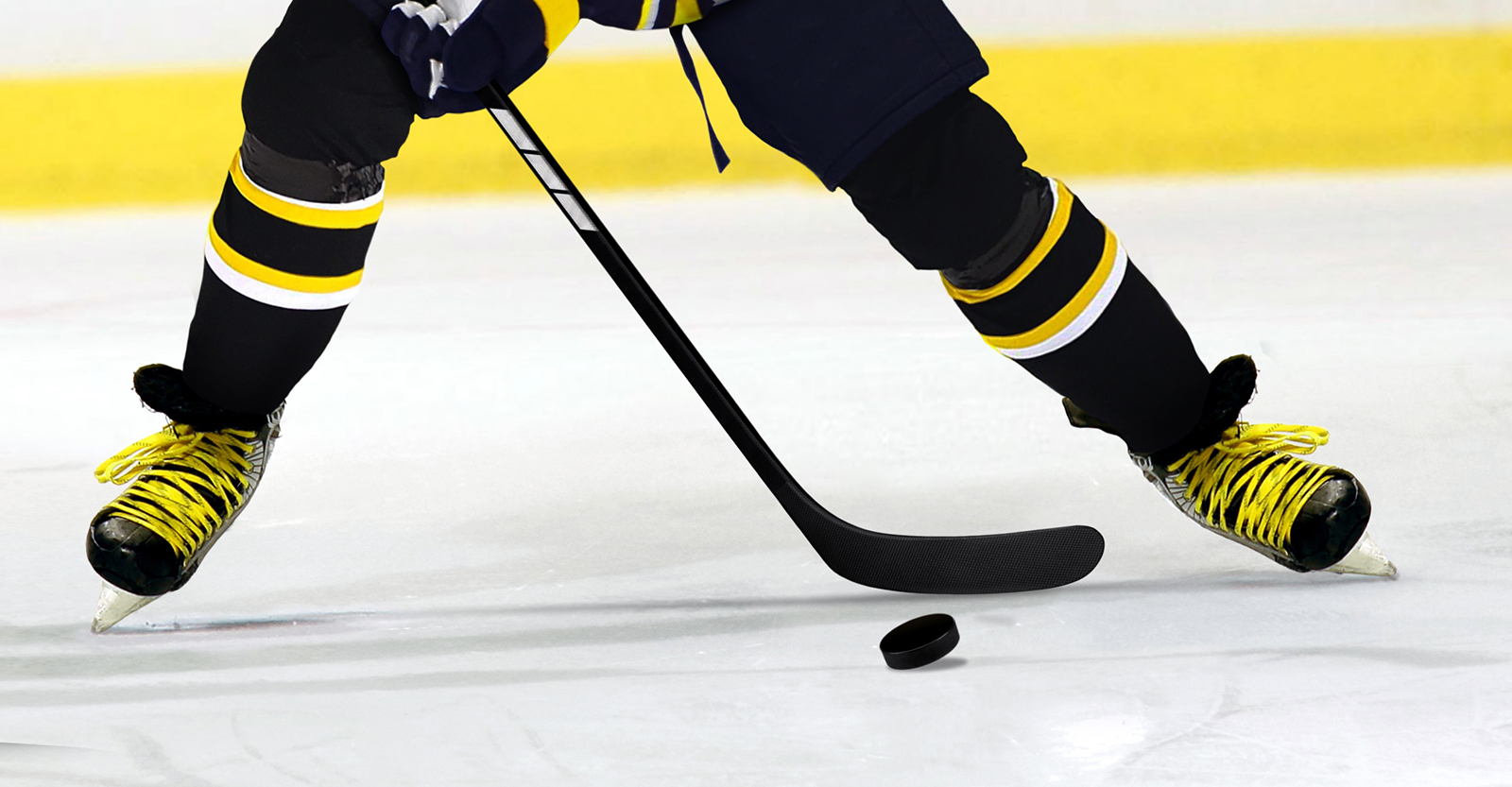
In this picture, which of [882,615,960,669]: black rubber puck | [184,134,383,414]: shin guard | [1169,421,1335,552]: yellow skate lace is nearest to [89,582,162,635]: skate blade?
[184,134,383,414]: shin guard

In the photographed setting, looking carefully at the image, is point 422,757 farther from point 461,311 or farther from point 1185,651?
point 461,311

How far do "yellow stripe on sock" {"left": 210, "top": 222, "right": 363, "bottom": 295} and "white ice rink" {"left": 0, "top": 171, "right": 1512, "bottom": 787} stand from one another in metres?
0.24

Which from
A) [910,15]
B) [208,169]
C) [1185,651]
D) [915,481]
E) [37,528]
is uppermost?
[910,15]

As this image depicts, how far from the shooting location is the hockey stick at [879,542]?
1.13 meters

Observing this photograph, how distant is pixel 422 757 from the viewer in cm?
88

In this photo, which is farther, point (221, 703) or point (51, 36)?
point (51, 36)

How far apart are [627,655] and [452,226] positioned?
2107 mm

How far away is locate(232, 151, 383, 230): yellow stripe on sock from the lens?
1.12m

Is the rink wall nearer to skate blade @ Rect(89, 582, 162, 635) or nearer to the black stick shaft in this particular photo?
the black stick shaft

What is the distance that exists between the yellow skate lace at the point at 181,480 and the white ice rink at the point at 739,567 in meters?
0.07

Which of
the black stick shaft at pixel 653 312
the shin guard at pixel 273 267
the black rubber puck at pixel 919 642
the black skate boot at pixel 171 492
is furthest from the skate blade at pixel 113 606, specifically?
the black rubber puck at pixel 919 642

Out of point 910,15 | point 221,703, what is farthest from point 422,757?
point 910,15

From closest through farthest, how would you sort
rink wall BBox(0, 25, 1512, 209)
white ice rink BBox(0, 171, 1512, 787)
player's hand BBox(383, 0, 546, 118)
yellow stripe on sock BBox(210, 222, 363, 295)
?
white ice rink BBox(0, 171, 1512, 787), player's hand BBox(383, 0, 546, 118), yellow stripe on sock BBox(210, 222, 363, 295), rink wall BBox(0, 25, 1512, 209)

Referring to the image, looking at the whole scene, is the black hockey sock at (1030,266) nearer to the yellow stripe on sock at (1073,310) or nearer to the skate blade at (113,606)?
the yellow stripe on sock at (1073,310)
